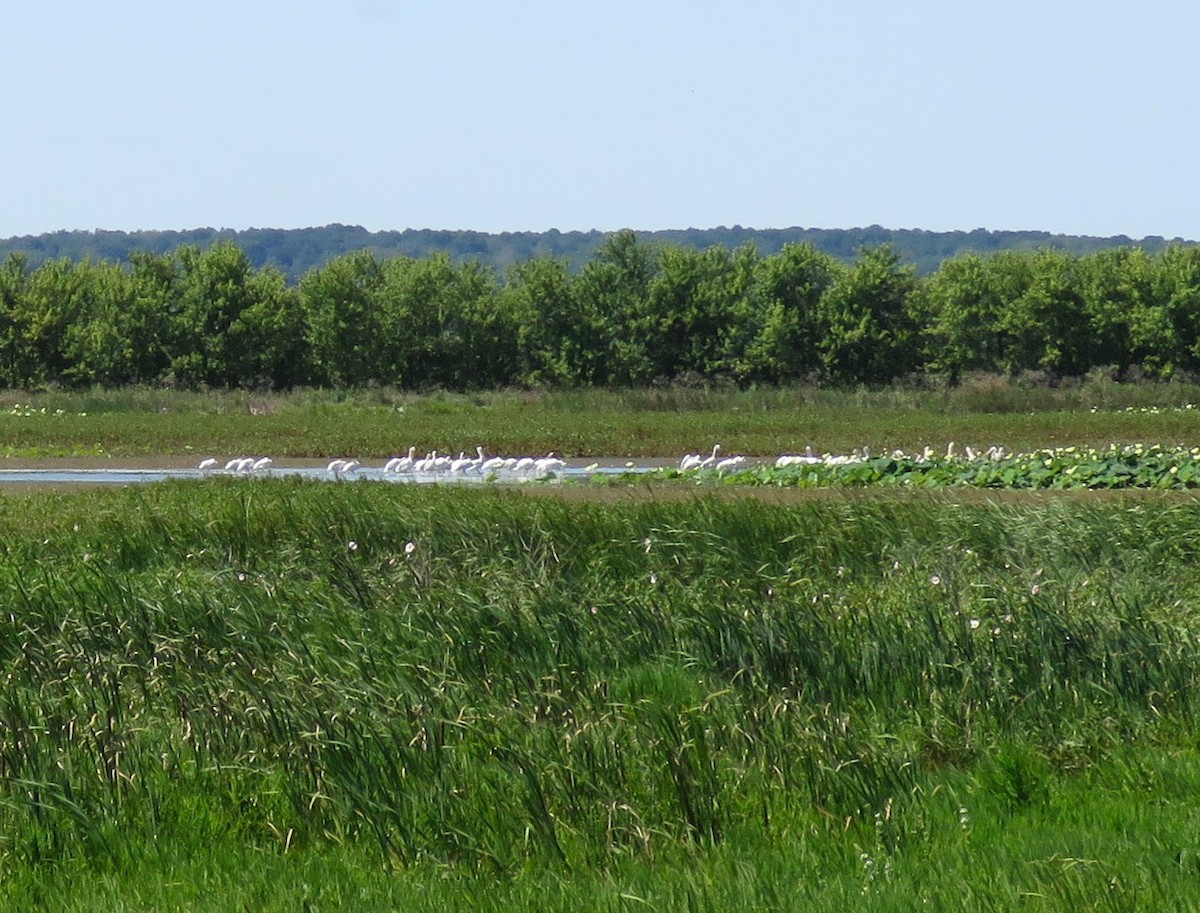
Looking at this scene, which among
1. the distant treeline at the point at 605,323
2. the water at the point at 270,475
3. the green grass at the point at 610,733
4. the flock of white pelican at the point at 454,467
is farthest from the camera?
the distant treeline at the point at 605,323

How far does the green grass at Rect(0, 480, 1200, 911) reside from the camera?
671 centimetres

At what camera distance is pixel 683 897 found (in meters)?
6.25

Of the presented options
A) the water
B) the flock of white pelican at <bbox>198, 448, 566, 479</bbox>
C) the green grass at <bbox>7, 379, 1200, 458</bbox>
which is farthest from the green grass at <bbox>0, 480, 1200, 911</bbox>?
the green grass at <bbox>7, 379, 1200, 458</bbox>

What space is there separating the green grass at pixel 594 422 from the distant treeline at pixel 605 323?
12920 millimetres

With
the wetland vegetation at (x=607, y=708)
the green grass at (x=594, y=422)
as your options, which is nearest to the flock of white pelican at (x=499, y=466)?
the green grass at (x=594, y=422)

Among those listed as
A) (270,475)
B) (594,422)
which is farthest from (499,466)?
(594,422)

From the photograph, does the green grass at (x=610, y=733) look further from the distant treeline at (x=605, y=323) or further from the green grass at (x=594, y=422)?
the distant treeline at (x=605, y=323)

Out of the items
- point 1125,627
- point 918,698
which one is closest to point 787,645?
point 918,698

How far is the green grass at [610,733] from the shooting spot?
671cm

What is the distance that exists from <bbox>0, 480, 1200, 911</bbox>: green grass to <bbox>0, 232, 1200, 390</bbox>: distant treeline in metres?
54.5

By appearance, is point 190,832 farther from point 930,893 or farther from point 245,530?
point 245,530

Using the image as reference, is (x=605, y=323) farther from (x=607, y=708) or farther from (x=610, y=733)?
(x=610, y=733)

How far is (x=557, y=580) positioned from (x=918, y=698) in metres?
4.03

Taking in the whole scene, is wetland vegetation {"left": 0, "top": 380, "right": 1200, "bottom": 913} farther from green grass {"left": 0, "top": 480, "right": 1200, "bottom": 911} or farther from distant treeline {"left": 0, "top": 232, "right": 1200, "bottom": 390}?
distant treeline {"left": 0, "top": 232, "right": 1200, "bottom": 390}
